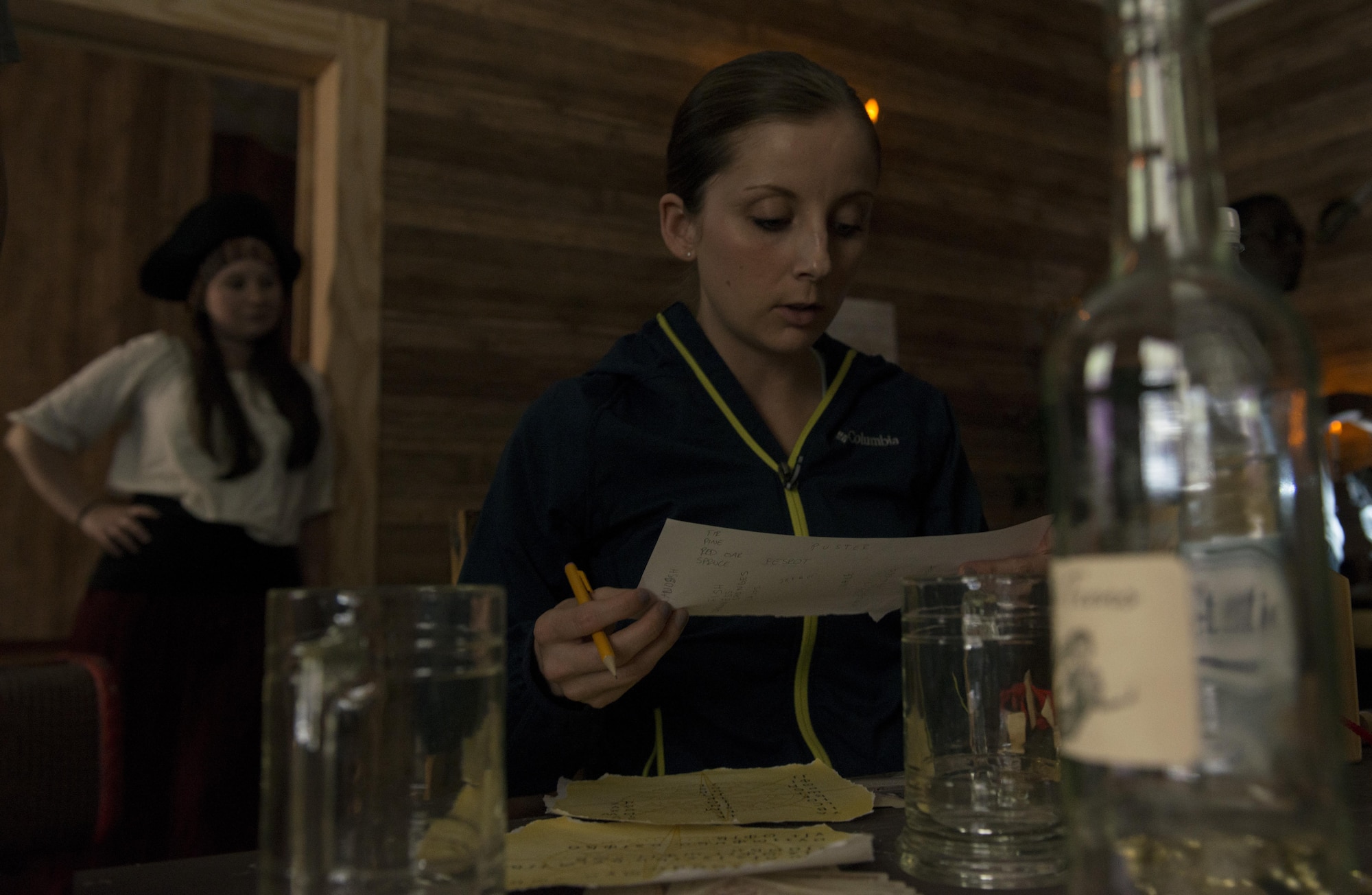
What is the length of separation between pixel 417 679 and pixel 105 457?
11.5 ft

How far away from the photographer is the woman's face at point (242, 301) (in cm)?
226

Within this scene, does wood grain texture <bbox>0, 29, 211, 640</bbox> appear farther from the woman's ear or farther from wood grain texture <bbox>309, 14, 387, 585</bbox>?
the woman's ear

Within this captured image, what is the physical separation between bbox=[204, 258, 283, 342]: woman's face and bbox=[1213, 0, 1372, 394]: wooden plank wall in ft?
10.4

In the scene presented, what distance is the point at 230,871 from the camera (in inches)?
22.9

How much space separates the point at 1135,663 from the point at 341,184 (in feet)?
8.15

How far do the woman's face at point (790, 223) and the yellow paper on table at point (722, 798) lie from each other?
492mm

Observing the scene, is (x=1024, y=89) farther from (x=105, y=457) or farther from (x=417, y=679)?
(x=417, y=679)

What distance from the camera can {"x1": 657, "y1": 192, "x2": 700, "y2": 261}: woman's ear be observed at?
4.03ft

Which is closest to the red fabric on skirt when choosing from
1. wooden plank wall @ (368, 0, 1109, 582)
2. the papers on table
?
wooden plank wall @ (368, 0, 1109, 582)

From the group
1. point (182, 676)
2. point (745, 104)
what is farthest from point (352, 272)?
point (745, 104)

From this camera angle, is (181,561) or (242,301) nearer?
(181,561)

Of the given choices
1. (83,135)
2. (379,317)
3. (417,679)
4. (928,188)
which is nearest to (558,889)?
(417,679)

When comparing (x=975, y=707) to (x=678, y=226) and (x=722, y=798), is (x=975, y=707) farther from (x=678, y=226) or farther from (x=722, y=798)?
(x=678, y=226)

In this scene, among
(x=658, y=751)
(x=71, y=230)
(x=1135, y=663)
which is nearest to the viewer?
(x=1135, y=663)
